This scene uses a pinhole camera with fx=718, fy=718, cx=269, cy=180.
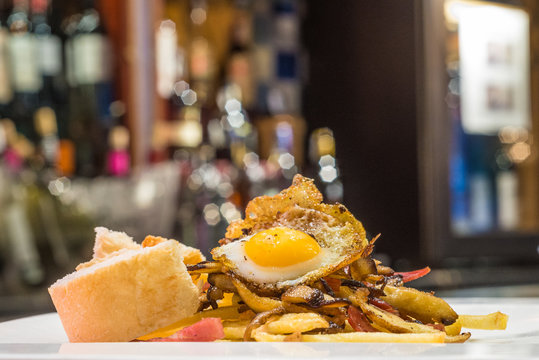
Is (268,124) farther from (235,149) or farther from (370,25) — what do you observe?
(370,25)

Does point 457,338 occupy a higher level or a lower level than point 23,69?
lower

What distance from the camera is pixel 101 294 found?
2.91 ft

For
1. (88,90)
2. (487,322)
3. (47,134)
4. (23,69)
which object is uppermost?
(23,69)

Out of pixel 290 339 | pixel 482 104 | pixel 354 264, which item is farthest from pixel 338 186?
pixel 290 339

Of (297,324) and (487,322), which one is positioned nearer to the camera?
(297,324)

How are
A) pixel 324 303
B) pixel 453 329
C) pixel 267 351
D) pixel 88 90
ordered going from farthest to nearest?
pixel 88 90 → pixel 453 329 → pixel 324 303 → pixel 267 351

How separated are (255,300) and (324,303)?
0.10 metres

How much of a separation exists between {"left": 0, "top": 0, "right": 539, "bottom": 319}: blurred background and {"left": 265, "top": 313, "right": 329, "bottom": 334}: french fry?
2.19 metres

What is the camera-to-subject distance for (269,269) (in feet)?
3.09

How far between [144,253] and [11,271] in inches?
92.6

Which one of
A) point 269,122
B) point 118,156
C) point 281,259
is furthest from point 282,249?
point 269,122

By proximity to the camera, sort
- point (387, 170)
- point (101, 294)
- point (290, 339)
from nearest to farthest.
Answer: point (290, 339)
point (101, 294)
point (387, 170)

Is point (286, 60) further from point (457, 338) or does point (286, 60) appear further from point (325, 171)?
point (457, 338)

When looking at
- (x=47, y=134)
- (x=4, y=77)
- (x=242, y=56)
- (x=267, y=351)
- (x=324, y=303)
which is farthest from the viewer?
(x=242, y=56)
